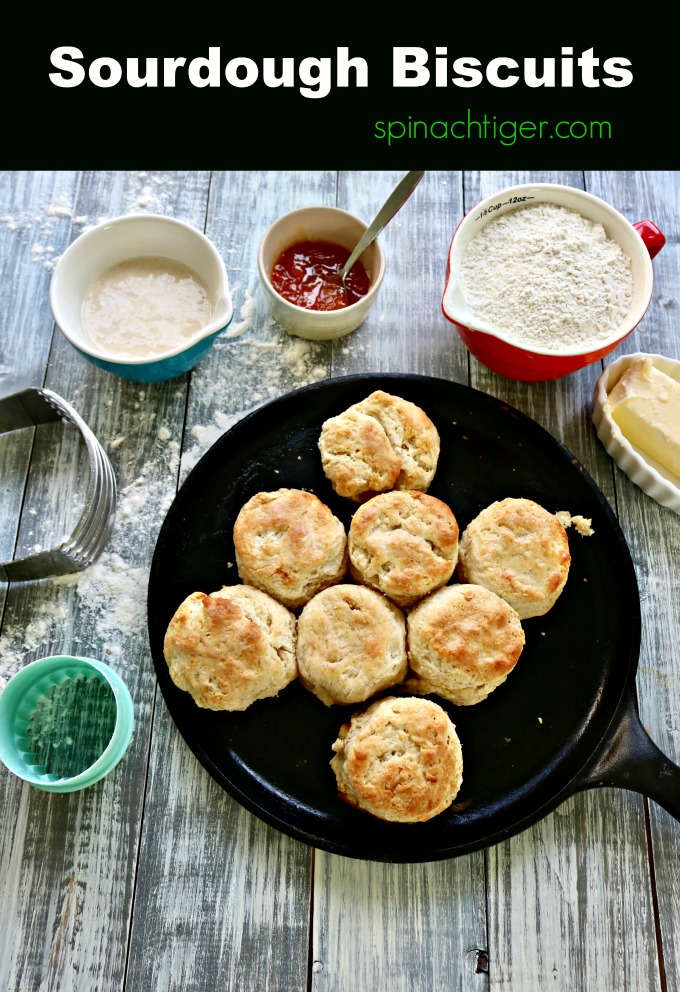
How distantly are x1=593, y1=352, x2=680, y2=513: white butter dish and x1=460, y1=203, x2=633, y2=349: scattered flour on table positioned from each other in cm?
20

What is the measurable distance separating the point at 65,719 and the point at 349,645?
0.85 metres

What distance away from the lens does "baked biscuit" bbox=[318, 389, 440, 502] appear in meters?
2.31

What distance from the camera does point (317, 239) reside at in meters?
2.63

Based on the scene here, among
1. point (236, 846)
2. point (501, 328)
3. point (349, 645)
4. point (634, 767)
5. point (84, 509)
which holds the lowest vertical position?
point (236, 846)

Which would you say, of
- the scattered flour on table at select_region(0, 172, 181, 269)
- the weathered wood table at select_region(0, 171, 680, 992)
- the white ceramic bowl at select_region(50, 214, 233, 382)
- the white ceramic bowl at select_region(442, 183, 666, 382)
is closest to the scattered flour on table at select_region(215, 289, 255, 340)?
the weathered wood table at select_region(0, 171, 680, 992)

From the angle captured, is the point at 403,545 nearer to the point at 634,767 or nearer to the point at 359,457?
the point at 359,457

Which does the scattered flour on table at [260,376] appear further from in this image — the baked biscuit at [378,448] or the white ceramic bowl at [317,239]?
the baked biscuit at [378,448]

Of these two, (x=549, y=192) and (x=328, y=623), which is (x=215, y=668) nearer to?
(x=328, y=623)

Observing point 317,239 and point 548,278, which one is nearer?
point 548,278

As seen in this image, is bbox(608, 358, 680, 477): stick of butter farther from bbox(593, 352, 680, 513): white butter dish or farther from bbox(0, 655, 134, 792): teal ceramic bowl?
bbox(0, 655, 134, 792): teal ceramic bowl

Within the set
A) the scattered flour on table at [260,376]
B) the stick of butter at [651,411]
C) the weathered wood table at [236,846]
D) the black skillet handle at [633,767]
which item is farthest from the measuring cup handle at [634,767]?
the scattered flour on table at [260,376]

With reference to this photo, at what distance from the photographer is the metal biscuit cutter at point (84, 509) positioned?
233cm

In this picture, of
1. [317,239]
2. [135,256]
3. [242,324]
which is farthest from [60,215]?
[317,239]

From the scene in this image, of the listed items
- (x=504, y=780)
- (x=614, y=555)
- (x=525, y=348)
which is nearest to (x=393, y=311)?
(x=525, y=348)
